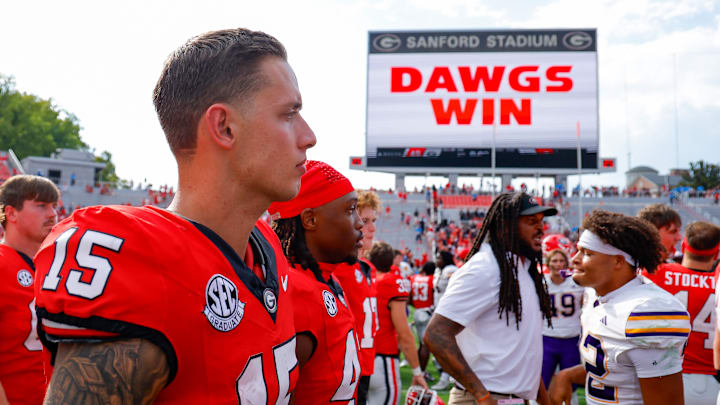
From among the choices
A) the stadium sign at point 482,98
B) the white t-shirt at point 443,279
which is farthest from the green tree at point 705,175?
the white t-shirt at point 443,279

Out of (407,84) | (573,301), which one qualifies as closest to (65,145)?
(407,84)

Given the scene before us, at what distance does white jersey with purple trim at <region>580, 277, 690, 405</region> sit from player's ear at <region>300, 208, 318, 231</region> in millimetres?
Result: 1448

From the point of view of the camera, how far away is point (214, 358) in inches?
39.4

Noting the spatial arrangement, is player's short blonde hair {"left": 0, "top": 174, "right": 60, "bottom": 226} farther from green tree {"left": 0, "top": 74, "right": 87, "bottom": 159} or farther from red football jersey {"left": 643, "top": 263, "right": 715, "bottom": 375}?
green tree {"left": 0, "top": 74, "right": 87, "bottom": 159}

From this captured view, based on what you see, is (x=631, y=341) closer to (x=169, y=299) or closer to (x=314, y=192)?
(x=314, y=192)

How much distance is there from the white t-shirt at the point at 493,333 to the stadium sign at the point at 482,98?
25.0 metres

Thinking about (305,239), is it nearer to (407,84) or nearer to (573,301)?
(573,301)

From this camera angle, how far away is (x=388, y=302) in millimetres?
5203

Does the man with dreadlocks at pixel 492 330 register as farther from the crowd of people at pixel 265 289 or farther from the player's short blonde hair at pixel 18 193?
the player's short blonde hair at pixel 18 193

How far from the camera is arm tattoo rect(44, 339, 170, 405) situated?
2.87 ft

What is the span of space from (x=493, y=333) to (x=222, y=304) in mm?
1847

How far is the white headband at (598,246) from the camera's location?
263 centimetres

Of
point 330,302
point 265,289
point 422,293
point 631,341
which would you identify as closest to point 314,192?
point 330,302

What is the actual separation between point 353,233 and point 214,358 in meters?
1.22
